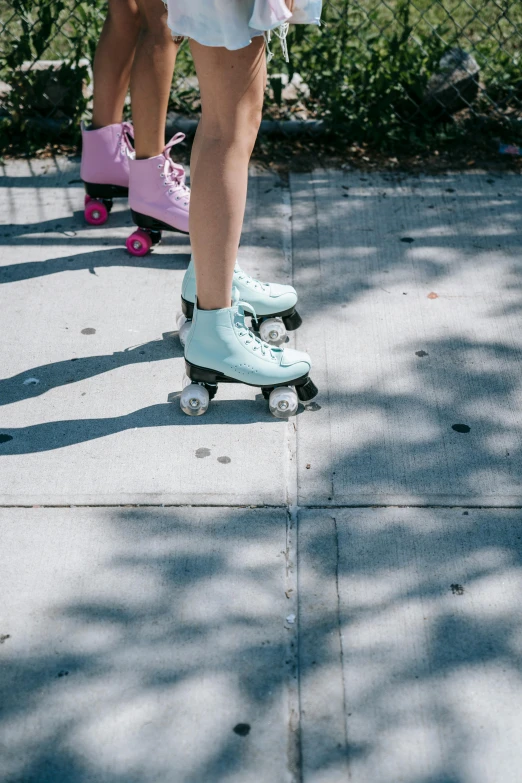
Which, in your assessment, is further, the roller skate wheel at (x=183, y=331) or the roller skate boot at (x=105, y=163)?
the roller skate boot at (x=105, y=163)

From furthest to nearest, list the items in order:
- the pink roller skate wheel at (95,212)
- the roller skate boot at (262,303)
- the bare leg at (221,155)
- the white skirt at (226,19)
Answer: the pink roller skate wheel at (95,212) → the roller skate boot at (262,303) → the bare leg at (221,155) → the white skirt at (226,19)

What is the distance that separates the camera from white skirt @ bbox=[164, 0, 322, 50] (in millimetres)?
2258

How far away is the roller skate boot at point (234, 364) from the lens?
2.69 metres

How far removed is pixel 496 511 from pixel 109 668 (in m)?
1.09

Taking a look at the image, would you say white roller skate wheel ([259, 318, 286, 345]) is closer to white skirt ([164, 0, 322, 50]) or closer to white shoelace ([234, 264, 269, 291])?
white shoelace ([234, 264, 269, 291])

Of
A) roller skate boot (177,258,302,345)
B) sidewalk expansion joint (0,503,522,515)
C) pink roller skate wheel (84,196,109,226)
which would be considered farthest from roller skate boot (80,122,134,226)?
sidewalk expansion joint (0,503,522,515)

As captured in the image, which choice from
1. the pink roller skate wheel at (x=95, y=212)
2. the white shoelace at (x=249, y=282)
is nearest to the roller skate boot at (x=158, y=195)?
the pink roller skate wheel at (x=95, y=212)

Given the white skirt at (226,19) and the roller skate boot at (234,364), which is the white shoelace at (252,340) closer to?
the roller skate boot at (234,364)

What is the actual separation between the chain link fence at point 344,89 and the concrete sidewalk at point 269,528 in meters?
1.01

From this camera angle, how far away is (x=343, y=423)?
9.04ft

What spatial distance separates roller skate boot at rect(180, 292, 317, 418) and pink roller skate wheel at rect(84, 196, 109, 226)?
4.15 feet

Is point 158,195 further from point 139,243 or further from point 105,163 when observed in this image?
point 105,163

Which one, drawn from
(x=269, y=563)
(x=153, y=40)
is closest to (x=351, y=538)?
(x=269, y=563)

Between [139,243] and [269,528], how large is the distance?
1.62 meters
